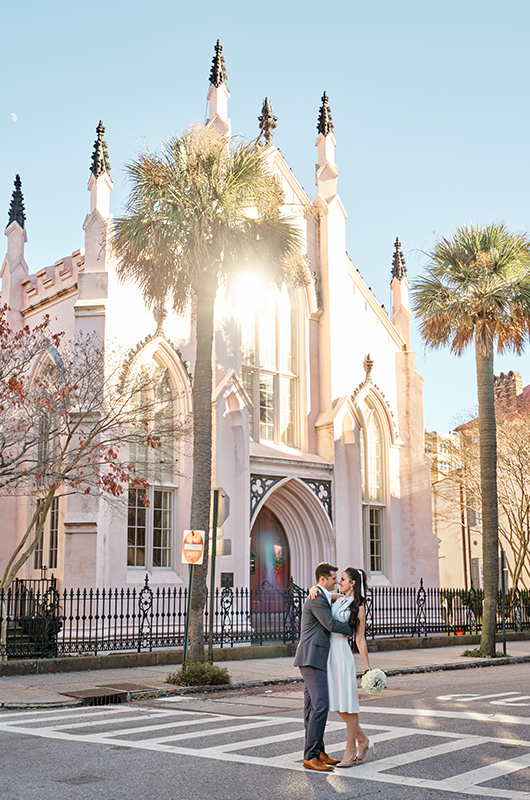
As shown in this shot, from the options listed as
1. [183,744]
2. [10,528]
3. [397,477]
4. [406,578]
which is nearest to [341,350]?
[397,477]

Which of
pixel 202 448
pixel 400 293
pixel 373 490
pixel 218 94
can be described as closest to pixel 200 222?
pixel 202 448

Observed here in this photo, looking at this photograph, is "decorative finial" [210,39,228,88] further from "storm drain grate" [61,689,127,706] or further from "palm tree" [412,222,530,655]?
"storm drain grate" [61,689,127,706]

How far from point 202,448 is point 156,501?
6.98 m

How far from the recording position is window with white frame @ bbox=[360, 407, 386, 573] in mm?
25234

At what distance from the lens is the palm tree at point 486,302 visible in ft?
64.2

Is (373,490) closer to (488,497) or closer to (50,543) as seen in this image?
(488,497)

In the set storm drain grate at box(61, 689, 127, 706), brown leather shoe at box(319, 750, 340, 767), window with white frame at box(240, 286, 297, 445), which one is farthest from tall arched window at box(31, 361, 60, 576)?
brown leather shoe at box(319, 750, 340, 767)

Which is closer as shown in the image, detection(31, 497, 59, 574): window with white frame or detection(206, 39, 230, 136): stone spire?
detection(31, 497, 59, 574): window with white frame

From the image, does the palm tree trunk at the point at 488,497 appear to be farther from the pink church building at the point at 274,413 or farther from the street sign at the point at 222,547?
the street sign at the point at 222,547

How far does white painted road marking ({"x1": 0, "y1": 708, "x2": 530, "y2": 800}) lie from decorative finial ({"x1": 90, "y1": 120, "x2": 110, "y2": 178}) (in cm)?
1436

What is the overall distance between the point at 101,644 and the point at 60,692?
4.60 m

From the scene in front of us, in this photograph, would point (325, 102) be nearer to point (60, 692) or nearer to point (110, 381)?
point (110, 381)

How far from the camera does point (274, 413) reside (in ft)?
78.2

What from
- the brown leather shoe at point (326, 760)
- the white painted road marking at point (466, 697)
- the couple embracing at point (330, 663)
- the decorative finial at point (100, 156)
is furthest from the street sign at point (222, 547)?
the decorative finial at point (100, 156)
